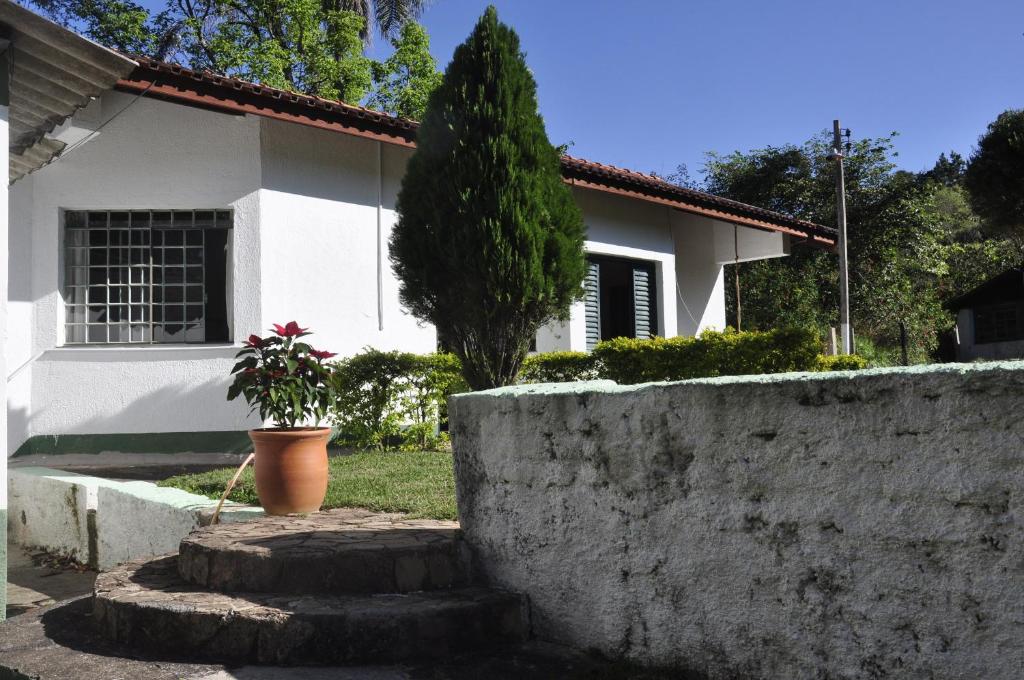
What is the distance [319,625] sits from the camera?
3508 mm

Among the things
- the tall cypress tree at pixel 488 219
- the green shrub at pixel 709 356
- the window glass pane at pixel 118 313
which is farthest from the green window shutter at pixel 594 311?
the window glass pane at pixel 118 313

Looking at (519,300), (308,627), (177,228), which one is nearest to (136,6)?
(177,228)

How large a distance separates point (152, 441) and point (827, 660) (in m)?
7.50

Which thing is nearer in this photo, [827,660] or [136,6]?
[827,660]

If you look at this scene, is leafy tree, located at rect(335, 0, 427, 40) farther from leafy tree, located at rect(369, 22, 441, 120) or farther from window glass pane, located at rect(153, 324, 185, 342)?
window glass pane, located at rect(153, 324, 185, 342)

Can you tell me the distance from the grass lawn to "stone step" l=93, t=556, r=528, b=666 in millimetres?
1275

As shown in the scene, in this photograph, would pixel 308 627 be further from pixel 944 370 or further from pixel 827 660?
pixel 944 370

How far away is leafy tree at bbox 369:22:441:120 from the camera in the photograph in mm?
22875

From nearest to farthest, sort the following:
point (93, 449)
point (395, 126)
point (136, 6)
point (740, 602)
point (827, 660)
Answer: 1. point (827, 660)
2. point (740, 602)
3. point (93, 449)
4. point (395, 126)
5. point (136, 6)

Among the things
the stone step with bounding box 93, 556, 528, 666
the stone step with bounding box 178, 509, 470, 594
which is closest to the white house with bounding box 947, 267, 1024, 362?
the stone step with bounding box 178, 509, 470, 594

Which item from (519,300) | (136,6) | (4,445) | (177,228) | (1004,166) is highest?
(136,6)

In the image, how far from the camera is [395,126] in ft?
30.6

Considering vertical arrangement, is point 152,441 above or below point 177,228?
below

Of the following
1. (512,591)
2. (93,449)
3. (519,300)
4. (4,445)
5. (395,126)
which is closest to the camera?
(512,591)
